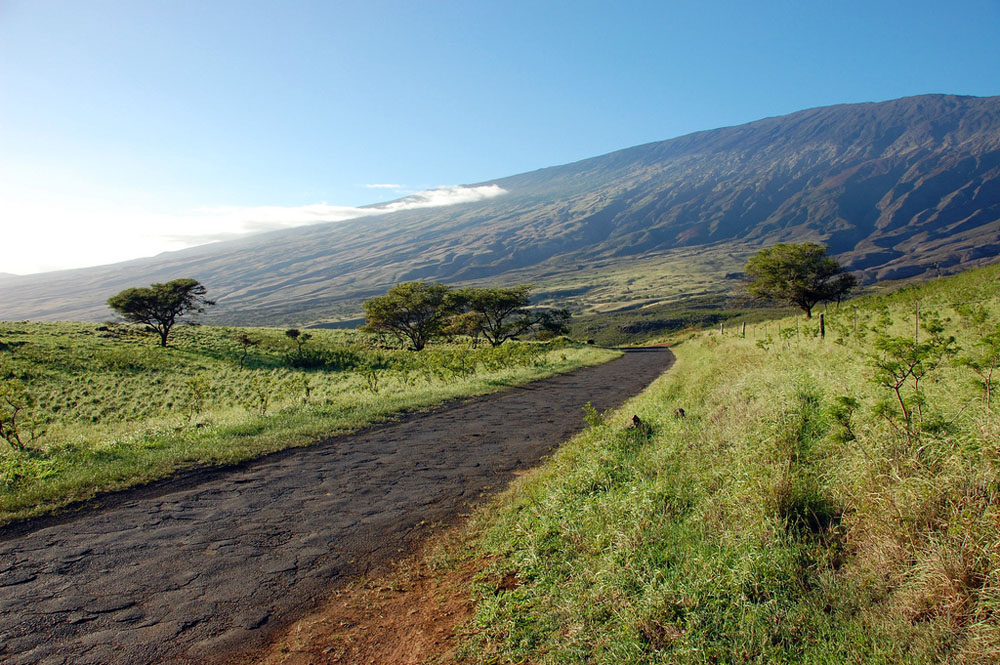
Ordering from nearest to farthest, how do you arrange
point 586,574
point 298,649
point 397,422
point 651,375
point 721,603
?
point 721,603
point 298,649
point 586,574
point 397,422
point 651,375

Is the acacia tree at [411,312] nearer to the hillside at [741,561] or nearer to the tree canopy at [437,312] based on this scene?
the tree canopy at [437,312]

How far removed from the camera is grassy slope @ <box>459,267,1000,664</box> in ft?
10.0

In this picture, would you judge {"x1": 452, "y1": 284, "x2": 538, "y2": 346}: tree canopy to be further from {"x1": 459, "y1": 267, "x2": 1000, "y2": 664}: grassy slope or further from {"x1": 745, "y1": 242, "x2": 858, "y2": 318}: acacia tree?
{"x1": 459, "y1": 267, "x2": 1000, "y2": 664}: grassy slope

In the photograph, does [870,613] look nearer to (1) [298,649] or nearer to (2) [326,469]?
(1) [298,649]

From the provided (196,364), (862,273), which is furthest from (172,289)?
(862,273)

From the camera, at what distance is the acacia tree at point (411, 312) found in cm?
4738

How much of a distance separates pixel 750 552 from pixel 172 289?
173 ft

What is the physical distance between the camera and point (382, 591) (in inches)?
179

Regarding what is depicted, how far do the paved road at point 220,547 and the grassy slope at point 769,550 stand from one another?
1452 mm

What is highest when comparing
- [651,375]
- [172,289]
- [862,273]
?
[172,289]

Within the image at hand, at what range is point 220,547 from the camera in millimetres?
5316

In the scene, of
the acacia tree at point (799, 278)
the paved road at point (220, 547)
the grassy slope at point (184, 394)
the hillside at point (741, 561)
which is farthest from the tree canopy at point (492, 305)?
the hillside at point (741, 561)

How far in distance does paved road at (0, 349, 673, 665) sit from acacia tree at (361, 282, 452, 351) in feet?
126

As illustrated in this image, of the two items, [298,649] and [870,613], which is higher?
[870,613]
